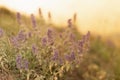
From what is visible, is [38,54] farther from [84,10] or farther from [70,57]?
Answer: [84,10]

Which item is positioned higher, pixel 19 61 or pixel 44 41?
pixel 44 41

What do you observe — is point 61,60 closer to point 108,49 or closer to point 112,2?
point 108,49

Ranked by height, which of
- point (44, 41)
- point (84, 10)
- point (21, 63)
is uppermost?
point (84, 10)

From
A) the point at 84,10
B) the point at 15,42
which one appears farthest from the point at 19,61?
the point at 84,10

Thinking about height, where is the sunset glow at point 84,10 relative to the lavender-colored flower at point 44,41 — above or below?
above

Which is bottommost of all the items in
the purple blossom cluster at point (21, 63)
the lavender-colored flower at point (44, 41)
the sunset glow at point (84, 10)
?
the purple blossom cluster at point (21, 63)

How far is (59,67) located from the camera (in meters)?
3.35

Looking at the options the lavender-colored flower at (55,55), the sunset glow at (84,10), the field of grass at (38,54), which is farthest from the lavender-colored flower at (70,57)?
the sunset glow at (84,10)

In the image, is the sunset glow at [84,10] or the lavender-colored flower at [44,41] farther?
the sunset glow at [84,10]

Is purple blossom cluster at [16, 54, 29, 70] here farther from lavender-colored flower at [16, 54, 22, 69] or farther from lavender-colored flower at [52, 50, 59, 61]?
lavender-colored flower at [52, 50, 59, 61]

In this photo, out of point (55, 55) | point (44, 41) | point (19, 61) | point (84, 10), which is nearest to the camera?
point (19, 61)

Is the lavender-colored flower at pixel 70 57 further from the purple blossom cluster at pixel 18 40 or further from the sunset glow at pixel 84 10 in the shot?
the sunset glow at pixel 84 10

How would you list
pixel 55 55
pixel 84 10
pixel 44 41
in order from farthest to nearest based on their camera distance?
1. pixel 84 10
2. pixel 44 41
3. pixel 55 55

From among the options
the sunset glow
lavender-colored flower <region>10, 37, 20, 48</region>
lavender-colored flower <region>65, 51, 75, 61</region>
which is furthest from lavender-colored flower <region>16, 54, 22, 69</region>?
the sunset glow
